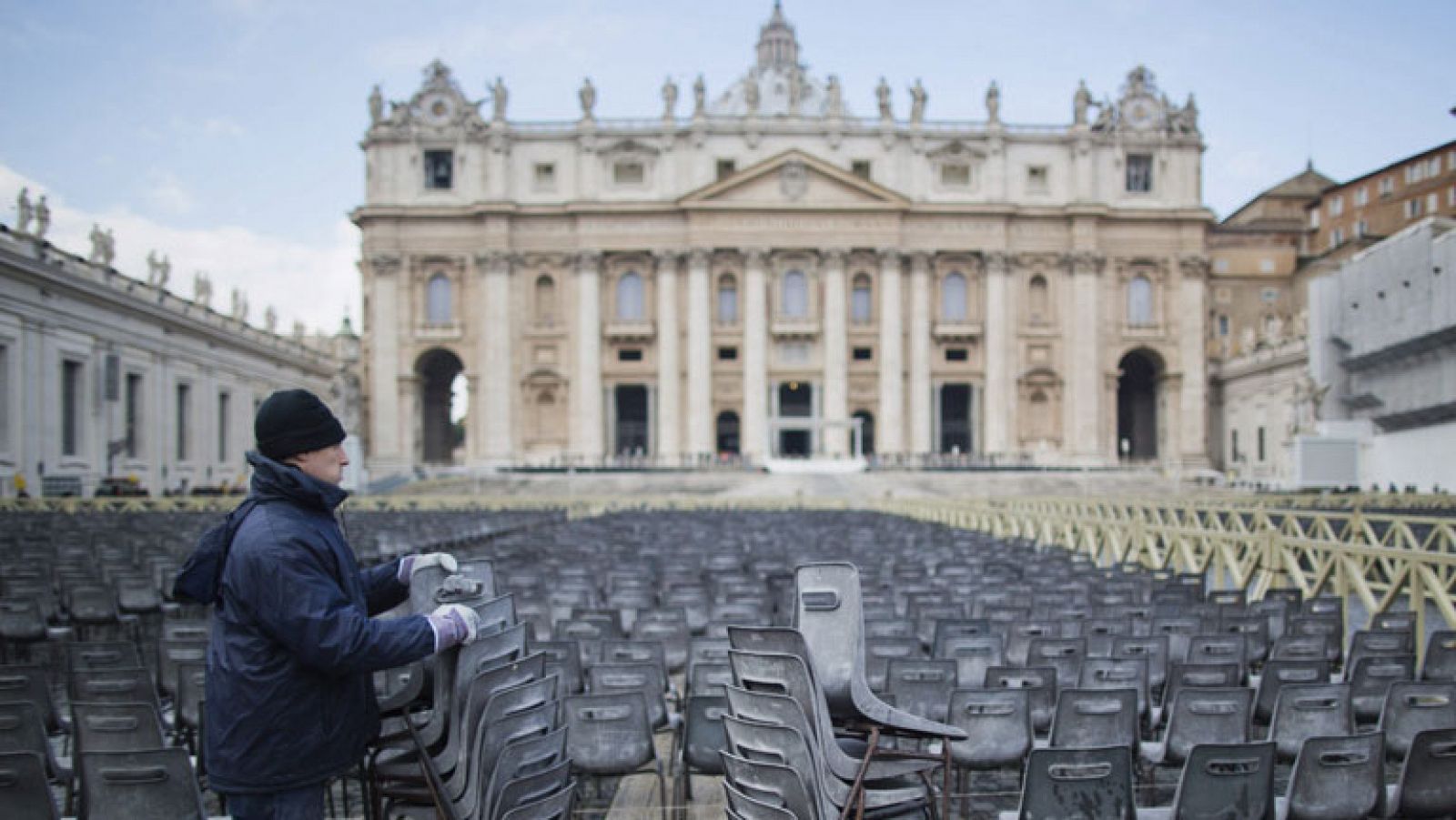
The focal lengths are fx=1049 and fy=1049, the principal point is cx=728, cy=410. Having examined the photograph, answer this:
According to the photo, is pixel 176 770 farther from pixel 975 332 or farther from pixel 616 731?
pixel 975 332

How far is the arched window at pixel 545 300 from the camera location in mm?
75875

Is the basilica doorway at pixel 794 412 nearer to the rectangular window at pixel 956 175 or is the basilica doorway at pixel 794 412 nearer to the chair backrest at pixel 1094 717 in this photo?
the rectangular window at pixel 956 175

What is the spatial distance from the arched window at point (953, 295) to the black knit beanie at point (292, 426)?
245 ft

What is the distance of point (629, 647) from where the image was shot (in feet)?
26.1

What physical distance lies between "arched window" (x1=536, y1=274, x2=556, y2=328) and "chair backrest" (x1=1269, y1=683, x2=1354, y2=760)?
Answer: 236 ft

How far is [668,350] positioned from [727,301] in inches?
230

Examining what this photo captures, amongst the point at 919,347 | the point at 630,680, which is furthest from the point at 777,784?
the point at 919,347

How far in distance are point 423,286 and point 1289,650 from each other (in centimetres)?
7290

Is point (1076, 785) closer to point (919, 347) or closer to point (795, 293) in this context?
point (919, 347)

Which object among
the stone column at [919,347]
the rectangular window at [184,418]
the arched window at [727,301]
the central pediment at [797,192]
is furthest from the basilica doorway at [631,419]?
the rectangular window at [184,418]

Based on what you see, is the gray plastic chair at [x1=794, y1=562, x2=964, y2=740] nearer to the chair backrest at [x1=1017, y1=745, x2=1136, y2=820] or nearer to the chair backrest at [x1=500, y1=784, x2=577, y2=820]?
the chair backrest at [x1=1017, y1=745, x2=1136, y2=820]


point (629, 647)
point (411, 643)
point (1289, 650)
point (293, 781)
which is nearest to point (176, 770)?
point (293, 781)

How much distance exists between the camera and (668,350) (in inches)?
2918

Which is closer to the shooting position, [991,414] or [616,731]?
[616,731]
